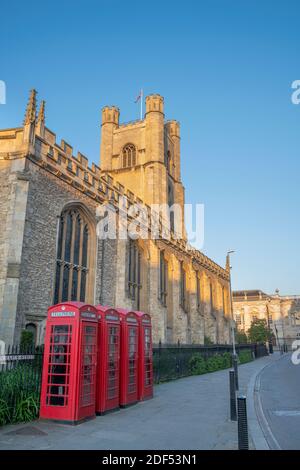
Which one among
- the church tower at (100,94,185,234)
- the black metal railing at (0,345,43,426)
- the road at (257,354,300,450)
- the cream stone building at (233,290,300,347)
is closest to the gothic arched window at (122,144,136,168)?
the church tower at (100,94,185,234)

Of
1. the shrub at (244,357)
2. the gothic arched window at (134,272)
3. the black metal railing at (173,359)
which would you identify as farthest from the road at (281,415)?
the shrub at (244,357)

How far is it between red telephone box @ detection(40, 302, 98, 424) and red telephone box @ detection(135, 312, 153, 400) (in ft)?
9.26

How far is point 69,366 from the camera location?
832cm

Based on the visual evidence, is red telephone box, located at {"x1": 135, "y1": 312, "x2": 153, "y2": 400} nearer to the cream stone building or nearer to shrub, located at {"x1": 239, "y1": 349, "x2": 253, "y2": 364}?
shrub, located at {"x1": 239, "y1": 349, "x2": 253, "y2": 364}

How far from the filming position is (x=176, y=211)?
44812 mm

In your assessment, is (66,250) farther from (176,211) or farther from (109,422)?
(176,211)

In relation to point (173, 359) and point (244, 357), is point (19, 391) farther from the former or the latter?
point (244, 357)

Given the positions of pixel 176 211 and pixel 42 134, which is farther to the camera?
pixel 176 211

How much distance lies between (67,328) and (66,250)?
424 inches

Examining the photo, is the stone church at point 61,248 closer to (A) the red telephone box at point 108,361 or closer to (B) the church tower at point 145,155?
(A) the red telephone box at point 108,361

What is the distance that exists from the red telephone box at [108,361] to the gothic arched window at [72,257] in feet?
28.2

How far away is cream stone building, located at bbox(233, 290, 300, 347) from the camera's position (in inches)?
3177

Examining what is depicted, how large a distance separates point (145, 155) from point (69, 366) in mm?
35646
